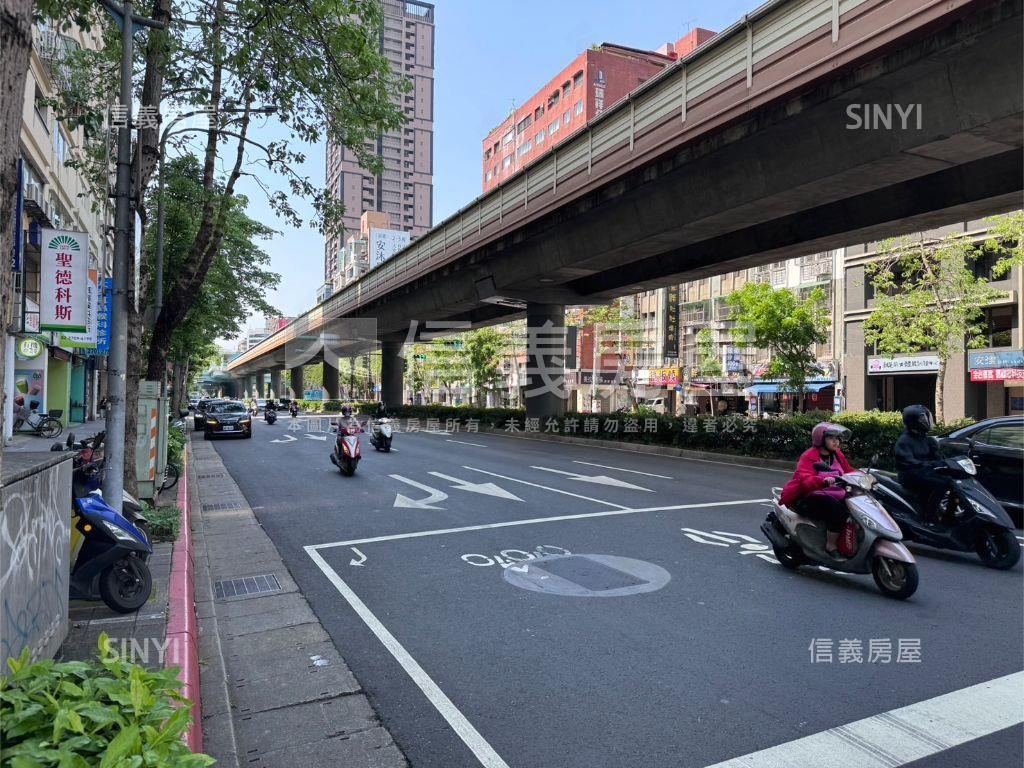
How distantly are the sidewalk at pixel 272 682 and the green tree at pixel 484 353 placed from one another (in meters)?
40.1

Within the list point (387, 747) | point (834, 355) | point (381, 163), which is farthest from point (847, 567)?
point (834, 355)

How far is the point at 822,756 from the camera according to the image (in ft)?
11.5

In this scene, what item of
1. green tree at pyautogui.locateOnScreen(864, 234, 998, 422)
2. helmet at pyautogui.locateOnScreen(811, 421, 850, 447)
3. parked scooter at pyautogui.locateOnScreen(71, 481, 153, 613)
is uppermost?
green tree at pyautogui.locateOnScreen(864, 234, 998, 422)

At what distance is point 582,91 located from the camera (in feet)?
224

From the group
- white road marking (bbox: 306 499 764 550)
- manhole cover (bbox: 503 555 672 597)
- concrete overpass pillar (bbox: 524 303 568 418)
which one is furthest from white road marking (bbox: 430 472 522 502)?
Answer: concrete overpass pillar (bbox: 524 303 568 418)

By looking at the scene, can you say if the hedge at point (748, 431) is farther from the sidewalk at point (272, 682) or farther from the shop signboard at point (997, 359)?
the shop signboard at point (997, 359)

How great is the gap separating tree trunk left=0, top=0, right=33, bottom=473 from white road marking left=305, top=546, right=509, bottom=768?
260cm

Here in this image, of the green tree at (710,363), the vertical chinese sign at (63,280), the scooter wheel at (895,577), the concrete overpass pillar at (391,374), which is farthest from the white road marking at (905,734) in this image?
the green tree at (710,363)

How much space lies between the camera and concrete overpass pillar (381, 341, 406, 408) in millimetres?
48031

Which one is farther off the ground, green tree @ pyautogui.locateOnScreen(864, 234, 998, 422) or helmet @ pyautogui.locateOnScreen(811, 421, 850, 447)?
green tree @ pyautogui.locateOnScreen(864, 234, 998, 422)

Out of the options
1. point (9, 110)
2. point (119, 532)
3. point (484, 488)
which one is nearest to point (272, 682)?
point (119, 532)

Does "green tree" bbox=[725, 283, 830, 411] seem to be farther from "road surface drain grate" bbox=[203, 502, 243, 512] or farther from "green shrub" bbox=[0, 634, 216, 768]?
"green shrub" bbox=[0, 634, 216, 768]

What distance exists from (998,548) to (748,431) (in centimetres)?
1216

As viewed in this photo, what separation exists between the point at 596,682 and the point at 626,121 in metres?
15.1
